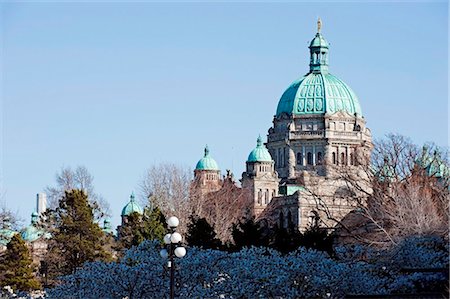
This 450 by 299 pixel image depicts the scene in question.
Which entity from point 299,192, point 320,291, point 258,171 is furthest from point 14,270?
point 258,171

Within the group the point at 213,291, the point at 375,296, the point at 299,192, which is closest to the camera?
the point at 375,296

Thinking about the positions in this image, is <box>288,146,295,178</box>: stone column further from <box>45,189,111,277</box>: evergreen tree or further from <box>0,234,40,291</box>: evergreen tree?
<box>45,189,111,277</box>: evergreen tree

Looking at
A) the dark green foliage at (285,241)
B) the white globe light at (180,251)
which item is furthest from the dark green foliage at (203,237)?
the white globe light at (180,251)

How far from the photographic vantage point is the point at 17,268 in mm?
80250

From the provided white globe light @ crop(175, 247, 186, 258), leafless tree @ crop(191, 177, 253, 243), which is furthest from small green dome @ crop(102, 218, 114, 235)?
white globe light @ crop(175, 247, 186, 258)

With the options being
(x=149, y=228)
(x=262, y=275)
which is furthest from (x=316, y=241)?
(x=262, y=275)

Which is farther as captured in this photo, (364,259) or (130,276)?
(364,259)

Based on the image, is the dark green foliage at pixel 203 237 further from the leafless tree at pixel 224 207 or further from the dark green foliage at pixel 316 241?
the leafless tree at pixel 224 207

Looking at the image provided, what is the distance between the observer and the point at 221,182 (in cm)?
14038

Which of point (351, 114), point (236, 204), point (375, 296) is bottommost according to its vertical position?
point (375, 296)

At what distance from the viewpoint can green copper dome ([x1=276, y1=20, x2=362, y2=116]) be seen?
467ft

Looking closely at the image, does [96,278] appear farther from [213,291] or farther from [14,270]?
[14,270]

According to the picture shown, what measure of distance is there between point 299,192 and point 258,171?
10856 mm

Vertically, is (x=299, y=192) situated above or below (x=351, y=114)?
below
